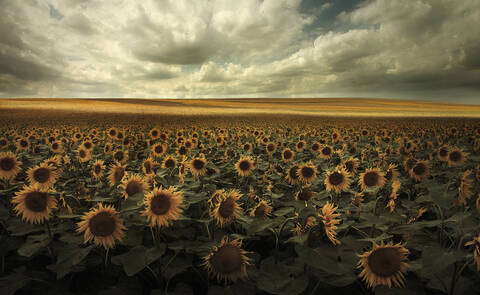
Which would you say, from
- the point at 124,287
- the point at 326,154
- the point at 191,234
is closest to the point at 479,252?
the point at 191,234

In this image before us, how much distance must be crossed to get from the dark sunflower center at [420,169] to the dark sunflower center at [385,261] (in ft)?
10.7

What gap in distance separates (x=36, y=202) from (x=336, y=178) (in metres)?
4.03

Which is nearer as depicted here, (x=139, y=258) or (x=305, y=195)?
(x=139, y=258)

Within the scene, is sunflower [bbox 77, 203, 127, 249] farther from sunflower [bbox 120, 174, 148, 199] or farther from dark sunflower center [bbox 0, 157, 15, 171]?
dark sunflower center [bbox 0, 157, 15, 171]

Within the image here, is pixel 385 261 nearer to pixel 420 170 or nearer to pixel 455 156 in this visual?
pixel 420 170

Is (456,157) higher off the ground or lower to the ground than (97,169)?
lower

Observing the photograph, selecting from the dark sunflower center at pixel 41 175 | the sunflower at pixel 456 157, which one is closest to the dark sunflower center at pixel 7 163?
the dark sunflower center at pixel 41 175

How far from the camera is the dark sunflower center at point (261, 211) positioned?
9.96 ft

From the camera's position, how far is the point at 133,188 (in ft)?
9.68

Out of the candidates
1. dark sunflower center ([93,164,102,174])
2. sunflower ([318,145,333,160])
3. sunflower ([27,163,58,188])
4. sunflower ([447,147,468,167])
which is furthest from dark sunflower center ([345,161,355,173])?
sunflower ([27,163,58,188])

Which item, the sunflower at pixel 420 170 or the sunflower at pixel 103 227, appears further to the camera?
the sunflower at pixel 420 170

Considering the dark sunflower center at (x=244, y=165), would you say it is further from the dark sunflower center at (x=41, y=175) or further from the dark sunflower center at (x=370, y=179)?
the dark sunflower center at (x=41, y=175)

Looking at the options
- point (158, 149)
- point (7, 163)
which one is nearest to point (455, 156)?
point (158, 149)

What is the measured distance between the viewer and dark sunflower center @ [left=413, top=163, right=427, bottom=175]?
442 cm
